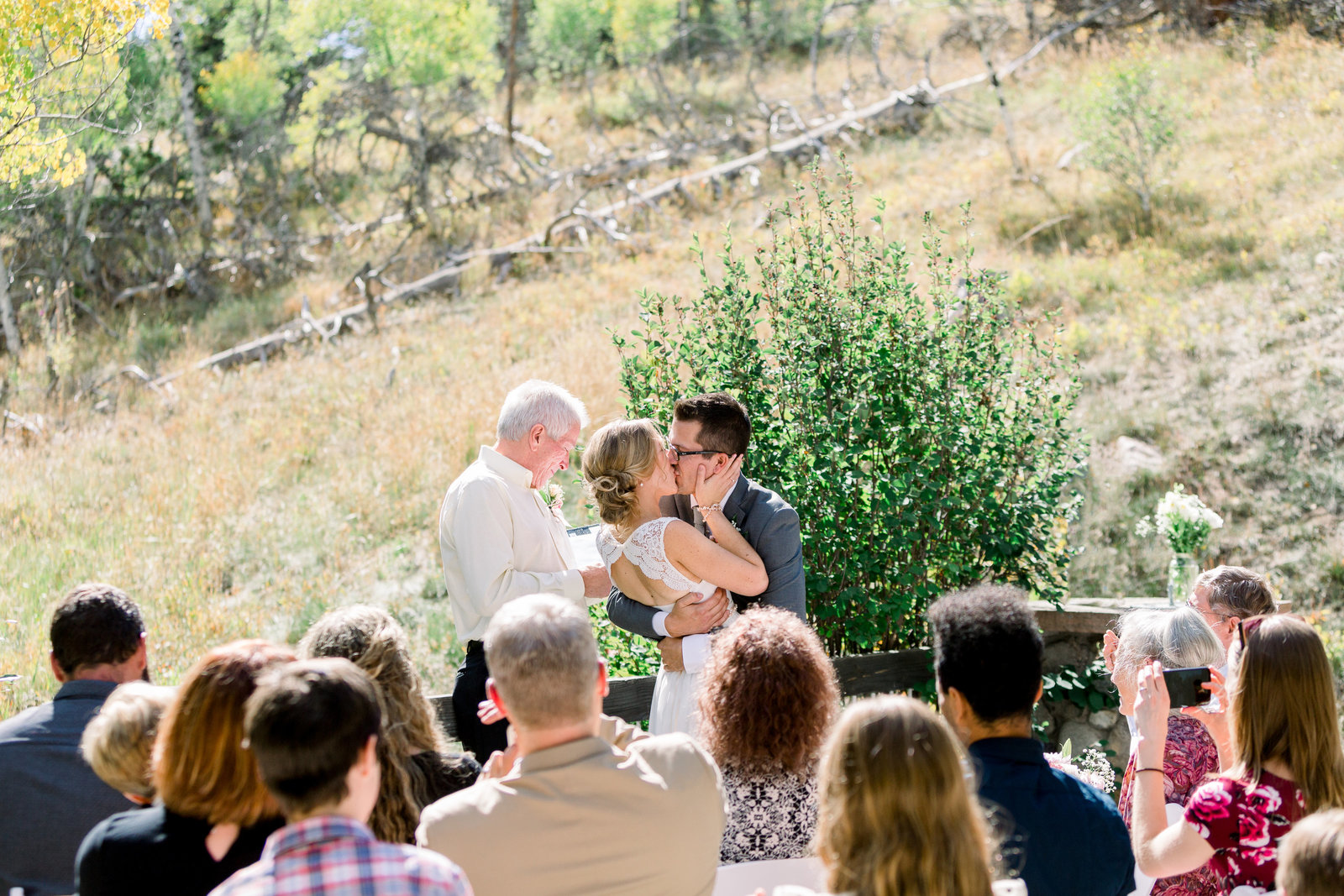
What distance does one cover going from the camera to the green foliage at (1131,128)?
1402cm

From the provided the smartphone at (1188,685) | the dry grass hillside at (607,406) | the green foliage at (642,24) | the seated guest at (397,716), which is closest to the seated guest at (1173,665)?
the smartphone at (1188,685)

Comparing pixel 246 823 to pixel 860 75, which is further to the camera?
pixel 860 75

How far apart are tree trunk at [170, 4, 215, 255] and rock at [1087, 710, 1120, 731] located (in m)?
17.2

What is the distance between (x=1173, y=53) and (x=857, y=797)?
21.2 m

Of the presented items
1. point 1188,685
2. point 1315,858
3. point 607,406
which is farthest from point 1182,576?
point 607,406

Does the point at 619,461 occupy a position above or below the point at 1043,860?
above

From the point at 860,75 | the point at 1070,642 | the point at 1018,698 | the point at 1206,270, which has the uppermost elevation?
the point at 860,75

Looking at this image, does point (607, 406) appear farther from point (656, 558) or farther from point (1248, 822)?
point (1248, 822)

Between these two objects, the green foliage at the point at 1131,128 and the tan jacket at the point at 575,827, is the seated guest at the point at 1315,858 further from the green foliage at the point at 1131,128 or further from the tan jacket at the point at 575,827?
the green foliage at the point at 1131,128

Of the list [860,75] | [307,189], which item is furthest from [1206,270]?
[307,189]

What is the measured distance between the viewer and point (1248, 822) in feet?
8.02

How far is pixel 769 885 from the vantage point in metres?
2.61

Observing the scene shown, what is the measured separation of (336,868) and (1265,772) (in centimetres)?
213

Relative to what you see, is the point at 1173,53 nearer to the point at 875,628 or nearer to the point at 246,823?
the point at 875,628
